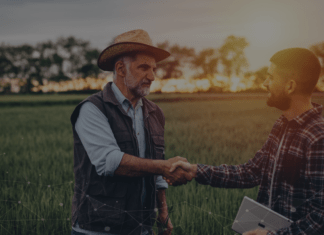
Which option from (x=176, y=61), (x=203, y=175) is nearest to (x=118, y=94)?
(x=203, y=175)

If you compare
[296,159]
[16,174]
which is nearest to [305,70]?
A: [296,159]

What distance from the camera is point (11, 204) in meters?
4.26

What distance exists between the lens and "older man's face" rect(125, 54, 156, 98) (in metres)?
2.62

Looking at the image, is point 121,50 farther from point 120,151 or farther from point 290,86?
point 290,86

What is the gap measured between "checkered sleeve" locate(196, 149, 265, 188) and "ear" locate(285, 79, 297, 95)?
0.70 meters

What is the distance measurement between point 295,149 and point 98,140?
135 centimetres

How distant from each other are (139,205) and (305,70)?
5.06 ft

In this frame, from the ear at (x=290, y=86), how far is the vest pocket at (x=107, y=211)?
1396 mm

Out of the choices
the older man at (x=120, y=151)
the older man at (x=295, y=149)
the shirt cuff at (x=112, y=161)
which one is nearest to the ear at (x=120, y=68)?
the older man at (x=120, y=151)

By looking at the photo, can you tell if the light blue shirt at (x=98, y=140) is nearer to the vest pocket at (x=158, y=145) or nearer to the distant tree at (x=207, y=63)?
the vest pocket at (x=158, y=145)

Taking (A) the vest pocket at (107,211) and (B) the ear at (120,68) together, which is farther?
(B) the ear at (120,68)

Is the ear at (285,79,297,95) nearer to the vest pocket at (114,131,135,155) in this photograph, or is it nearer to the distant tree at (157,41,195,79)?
the vest pocket at (114,131,135,155)

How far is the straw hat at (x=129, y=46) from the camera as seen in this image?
2.56 m

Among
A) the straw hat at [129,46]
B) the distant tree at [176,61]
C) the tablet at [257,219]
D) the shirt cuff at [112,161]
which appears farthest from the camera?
the distant tree at [176,61]
